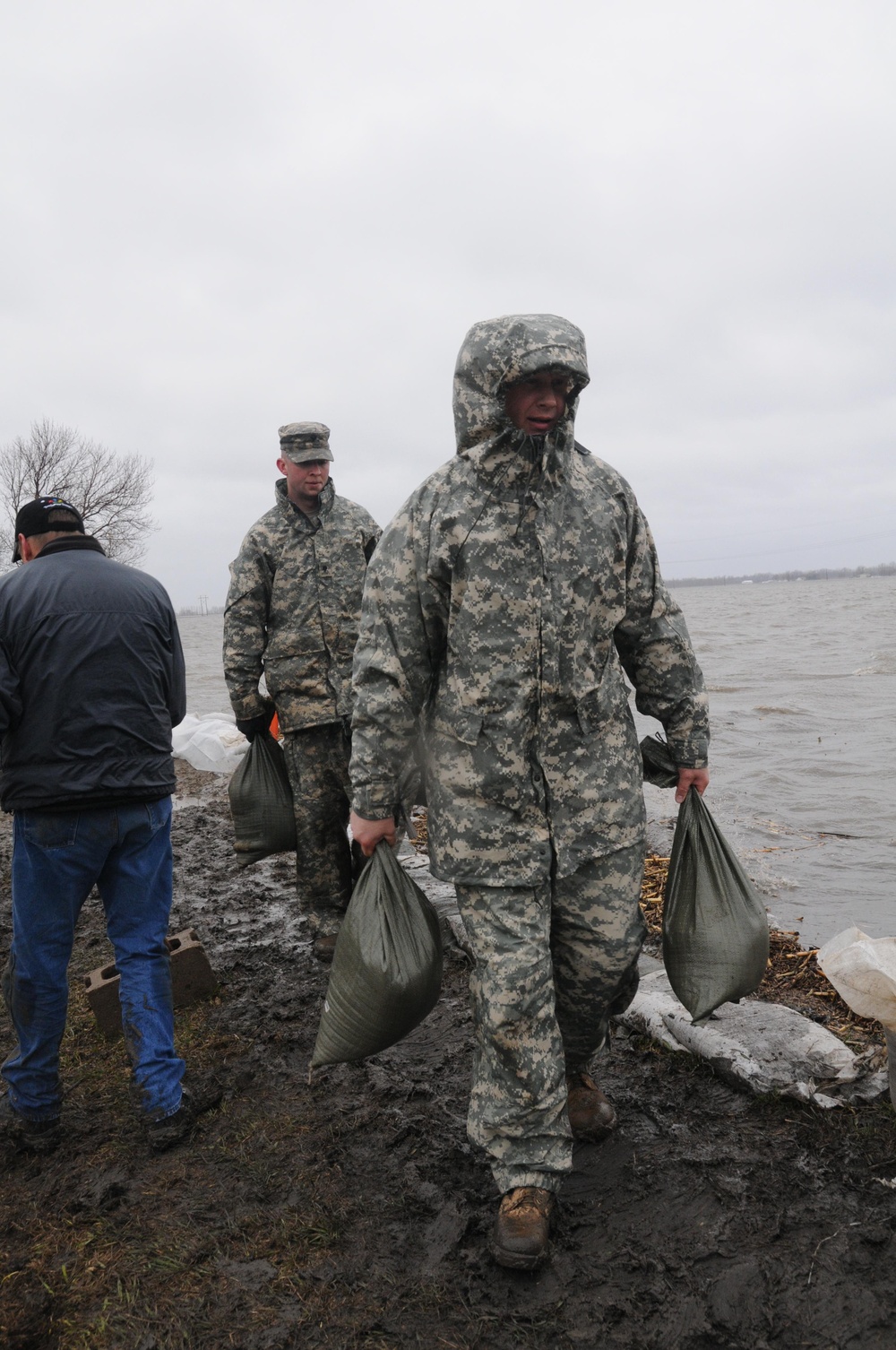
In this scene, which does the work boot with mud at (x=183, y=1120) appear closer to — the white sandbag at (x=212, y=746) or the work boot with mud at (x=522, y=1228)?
the work boot with mud at (x=522, y=1228)

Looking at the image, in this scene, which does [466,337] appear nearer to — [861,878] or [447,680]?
[447,680]

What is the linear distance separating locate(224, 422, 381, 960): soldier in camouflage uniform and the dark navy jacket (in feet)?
4.51

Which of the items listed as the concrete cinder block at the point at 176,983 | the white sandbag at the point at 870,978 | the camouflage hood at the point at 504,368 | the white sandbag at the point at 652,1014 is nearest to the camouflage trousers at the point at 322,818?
the concrete cinder block at the point at 176,983

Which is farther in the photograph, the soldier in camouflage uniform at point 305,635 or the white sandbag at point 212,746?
the white sandbag at point 212,746

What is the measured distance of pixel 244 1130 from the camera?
3.06 metres

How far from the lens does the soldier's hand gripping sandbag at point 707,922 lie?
271cm

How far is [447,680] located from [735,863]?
100 centimetres

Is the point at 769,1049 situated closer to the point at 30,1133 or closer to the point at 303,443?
the point at 30,1133

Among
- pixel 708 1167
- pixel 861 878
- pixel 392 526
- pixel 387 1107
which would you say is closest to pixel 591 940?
pixel 708 1167

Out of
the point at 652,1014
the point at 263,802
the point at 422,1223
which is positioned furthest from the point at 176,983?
the point at 652,1014

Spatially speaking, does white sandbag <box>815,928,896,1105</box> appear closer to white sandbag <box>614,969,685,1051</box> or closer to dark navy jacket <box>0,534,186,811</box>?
white sandbag <box>614,969,685,1051</box>

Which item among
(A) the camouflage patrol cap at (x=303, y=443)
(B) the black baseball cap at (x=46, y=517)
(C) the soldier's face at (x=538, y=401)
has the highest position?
(A) the camouflage patrol cap at (x=303, y=443)

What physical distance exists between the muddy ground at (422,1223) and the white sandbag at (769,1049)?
0.06 m

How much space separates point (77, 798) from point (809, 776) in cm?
760
